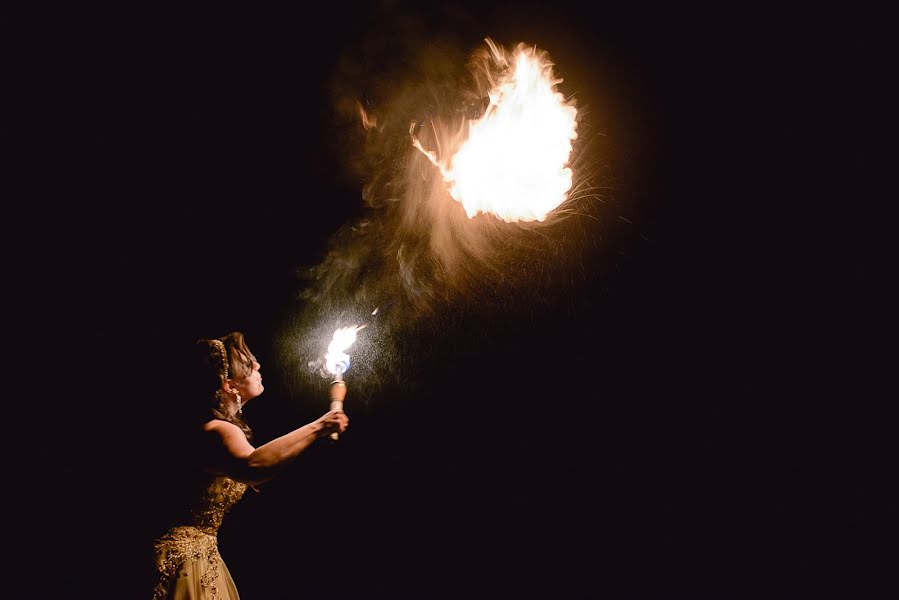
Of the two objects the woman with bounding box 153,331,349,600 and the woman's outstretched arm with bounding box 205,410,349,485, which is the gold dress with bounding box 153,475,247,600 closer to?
the woman with bounding box 153,331,349,600

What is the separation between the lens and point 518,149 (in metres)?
3.01

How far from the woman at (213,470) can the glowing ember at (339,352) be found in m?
0.15

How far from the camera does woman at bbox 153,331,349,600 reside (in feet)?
6.23

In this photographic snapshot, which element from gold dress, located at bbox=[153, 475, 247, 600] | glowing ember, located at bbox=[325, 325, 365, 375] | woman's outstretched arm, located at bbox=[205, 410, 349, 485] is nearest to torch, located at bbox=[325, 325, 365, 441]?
glowing ember, located at bbox=[325, 325, 365, 375]

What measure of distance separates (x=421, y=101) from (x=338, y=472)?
231 centimetres

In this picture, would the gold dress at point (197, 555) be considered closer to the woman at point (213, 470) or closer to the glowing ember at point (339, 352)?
the woman at point (213, 470)

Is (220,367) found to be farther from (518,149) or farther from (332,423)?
(518,149)

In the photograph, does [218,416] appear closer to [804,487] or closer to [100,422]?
[100,422]

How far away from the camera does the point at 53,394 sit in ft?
9.57

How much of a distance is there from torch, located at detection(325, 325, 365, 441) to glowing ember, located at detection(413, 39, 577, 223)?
1083 millimetres

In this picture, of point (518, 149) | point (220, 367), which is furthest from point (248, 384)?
point (518, 149)

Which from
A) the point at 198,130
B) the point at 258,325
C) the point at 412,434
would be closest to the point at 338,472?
the point at 412,434

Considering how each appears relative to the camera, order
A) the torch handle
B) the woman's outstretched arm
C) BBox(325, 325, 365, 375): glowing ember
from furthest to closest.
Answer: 1. BBox(325, 325, 365, 375): glowing ember
2. the torch handle
3. the woman's outstretched arm

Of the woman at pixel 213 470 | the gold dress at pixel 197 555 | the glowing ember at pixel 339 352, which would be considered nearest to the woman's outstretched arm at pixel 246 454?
the woman at pixel 213 470
